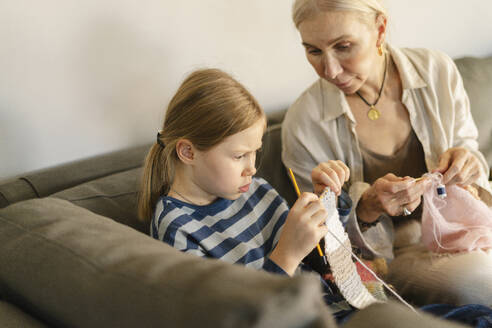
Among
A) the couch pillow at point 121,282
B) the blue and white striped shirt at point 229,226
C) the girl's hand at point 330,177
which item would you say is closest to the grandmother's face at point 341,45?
the girl's hand at point 330,177

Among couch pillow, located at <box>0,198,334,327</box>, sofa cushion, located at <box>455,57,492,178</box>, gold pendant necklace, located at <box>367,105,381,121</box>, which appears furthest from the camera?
sofa cushion, located at <box>455,57,492,178</box>

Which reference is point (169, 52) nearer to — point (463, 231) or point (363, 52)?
point (363, 52)

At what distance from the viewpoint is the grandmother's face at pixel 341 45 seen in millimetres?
1401

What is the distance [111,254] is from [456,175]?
1071mm

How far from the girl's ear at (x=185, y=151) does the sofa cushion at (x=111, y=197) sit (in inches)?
8.3

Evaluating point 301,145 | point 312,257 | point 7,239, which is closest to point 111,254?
point 7,239

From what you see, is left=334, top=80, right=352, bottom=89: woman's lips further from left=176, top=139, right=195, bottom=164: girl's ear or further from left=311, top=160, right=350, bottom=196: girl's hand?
left=176, top=139, right=195, bottom=164: girl's ear

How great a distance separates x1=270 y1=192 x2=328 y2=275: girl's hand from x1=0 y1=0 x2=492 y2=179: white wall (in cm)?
74

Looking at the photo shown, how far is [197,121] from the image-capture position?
4.01ft

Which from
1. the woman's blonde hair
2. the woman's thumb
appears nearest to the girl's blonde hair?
the woman's blonde hair

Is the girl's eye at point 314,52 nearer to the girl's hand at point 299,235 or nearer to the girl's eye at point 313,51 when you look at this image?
the girl's eye at point 313,51

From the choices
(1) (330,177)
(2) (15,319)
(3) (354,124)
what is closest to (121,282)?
(2) (15,319)

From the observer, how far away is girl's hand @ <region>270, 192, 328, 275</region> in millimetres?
1127

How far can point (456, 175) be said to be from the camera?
1462 mm
